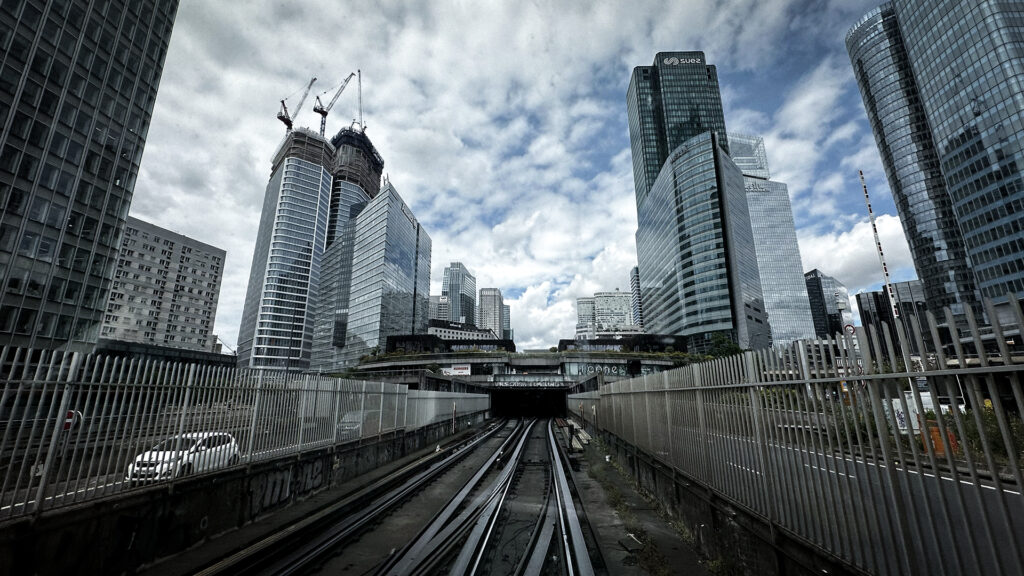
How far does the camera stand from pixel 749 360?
215 inches

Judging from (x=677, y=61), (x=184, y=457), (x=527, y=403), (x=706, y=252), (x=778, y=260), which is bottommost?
(x=527, y=403)

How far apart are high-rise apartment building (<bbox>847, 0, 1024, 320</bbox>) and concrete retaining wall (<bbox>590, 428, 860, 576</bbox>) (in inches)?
2360

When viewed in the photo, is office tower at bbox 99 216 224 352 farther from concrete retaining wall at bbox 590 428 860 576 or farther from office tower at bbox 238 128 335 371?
concrete retaining wall at bbox 590 428 860 576

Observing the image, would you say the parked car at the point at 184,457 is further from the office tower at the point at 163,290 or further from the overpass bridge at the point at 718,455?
the office tower at the point at 163,290

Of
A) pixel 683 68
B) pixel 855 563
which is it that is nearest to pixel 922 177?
pixel 683 68

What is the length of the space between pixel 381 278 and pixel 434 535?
395ft

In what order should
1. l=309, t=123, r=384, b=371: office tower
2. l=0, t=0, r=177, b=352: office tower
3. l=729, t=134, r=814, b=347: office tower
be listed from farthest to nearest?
1. l=729, t=134, r=814, b=347: office tower
2. l=309, t=123, r=384, b=371: office tower
3. l=0, t=0, r=177, b=352: office tower

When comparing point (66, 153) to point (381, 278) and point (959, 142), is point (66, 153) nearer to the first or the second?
point (381, 278)

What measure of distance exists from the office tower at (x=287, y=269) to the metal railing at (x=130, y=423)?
129 metres

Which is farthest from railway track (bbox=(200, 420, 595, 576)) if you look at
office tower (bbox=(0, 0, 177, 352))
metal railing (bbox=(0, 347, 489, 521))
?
office tower (bbox=(0, 0, 177, 352))

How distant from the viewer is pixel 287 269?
131 metres

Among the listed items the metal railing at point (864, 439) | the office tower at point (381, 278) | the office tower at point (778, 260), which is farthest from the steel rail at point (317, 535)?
the office tower at point (778, 260)

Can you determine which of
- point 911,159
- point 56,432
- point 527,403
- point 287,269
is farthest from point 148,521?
point 287,269

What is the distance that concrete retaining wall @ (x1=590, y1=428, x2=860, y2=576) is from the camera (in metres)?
4.20
